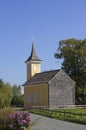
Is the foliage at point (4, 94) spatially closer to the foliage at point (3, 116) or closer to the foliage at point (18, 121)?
the foliage at point (3, 116)

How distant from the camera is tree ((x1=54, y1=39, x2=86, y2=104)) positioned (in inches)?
3009

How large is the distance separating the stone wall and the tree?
265 inches

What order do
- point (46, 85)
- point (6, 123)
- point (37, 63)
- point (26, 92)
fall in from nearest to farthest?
point (6, 123) → point (46, 85) → point (26, 92) → point (37, 63)

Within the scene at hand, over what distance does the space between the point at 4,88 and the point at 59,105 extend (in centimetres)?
1204

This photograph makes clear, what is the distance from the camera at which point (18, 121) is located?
2067cm

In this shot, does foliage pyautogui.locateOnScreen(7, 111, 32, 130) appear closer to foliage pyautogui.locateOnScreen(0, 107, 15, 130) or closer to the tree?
foliage pyautogui.locateOnScreen(0, 107, 15, 130)

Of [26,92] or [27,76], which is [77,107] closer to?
[26,92]

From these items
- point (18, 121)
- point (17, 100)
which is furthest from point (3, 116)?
point (17, 100)

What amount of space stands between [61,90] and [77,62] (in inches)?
414

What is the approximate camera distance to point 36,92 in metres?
70.6

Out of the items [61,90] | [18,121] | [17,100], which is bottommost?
[18,121]

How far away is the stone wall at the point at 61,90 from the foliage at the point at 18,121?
45.9 metres

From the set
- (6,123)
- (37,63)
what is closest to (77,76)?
(37,63)

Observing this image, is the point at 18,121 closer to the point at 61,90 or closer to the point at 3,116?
the point at 3,116
